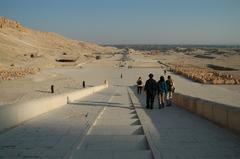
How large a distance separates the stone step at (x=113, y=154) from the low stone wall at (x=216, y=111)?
237 cm

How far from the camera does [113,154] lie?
5.38 m

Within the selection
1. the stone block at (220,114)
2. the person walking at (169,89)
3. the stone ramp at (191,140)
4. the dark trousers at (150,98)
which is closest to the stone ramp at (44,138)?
the stone ramp at (191,140)

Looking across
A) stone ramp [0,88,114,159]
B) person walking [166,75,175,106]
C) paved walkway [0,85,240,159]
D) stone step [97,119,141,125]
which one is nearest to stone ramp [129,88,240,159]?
paved walkway [0,85,240,159]

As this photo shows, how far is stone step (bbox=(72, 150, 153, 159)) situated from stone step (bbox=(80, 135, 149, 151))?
24 cm

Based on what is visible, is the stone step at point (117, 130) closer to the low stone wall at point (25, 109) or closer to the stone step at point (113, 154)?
the stone step at point (113, 154)

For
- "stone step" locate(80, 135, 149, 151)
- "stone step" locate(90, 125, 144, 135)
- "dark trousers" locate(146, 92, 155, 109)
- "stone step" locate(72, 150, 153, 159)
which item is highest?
"stone step" locate(72, 150, 153, 159)

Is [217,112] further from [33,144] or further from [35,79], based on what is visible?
[35,79]

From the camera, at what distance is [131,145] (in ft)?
19.7

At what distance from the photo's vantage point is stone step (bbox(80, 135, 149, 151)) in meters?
5.83

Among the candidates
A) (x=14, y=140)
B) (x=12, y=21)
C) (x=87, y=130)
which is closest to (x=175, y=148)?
(x=87, y=130)

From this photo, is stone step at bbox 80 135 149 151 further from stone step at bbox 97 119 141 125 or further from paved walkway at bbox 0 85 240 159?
stone step at bbox 97 119 141 125

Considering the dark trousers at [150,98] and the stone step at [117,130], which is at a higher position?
the stone step at [117,130]

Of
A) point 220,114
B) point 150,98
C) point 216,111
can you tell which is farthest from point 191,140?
point 150,98

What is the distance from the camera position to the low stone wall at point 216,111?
7.07m
